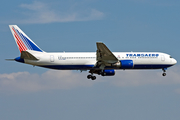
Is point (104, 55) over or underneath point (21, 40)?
underneath

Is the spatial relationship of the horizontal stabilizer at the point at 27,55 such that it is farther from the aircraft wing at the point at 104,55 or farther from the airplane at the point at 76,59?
the aircraft wing at the point at 104,55

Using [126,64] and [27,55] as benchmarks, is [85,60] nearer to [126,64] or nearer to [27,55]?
[126,64]

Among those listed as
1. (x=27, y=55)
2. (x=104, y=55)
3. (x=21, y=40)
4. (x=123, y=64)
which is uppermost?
(x=21, y=40)

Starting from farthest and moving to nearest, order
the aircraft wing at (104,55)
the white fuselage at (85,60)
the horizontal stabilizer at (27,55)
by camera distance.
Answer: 1. the white fuselage at (85,60)
2. the horizontal stabilizer at (27,55)
3. the aircraft wing at (104,55)

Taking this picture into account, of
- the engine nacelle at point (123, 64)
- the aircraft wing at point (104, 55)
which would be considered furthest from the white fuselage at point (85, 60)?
the aircraft wing at point (104, 55)

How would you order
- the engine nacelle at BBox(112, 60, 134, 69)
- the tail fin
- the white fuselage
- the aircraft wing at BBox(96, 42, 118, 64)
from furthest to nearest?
the engine nacelle at BBox(112, 60, 134, 69) < the tail fin < the white fuselage < the aircraft wing at BBox(96, 42, 118, 64)

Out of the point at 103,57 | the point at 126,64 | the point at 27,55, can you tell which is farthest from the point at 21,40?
the point at 126,64

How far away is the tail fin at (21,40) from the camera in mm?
66812

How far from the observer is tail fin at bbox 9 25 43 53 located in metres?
66.8

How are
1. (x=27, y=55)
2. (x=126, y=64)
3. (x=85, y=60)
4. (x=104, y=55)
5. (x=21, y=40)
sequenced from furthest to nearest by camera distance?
(x=85, y=60) < (x=126, y=64) < (x=21, y=40) < (x=104, y=55) < (x=27, y=55)

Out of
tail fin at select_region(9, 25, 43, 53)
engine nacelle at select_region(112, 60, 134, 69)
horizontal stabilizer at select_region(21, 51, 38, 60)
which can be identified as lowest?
engine nacelle at select_region(112, 60, 134, 69)

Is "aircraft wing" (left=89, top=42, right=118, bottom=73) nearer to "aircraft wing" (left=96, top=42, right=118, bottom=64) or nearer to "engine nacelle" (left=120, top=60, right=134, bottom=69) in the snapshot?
"aircraft wing" (left=96, top=42, right=118, bottom=64)

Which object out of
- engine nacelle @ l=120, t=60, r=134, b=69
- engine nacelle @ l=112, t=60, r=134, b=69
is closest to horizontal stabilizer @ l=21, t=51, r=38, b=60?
engine nacelle @ l=112, t=60, r=134, b=69

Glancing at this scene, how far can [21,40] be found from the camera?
219 feet
